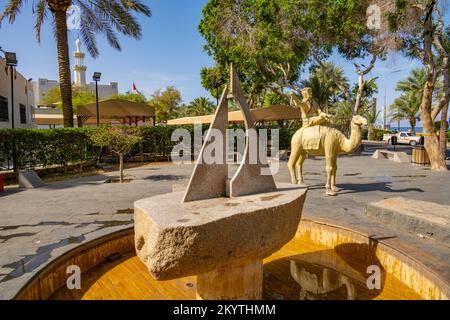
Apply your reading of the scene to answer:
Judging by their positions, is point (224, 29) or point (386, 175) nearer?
point (386, 175)

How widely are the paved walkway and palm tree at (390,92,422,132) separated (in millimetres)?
30196

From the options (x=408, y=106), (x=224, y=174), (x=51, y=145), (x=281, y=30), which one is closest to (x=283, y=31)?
(x=281, y=30)

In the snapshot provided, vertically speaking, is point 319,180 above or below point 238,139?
below

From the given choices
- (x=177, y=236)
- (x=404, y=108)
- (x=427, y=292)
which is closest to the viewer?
(x=177, y=236)

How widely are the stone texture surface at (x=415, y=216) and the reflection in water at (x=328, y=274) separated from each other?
1028 millimetres

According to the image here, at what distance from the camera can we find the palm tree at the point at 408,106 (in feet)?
125

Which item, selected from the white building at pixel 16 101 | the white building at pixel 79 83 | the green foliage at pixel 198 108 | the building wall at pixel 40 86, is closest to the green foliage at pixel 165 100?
the green foliage at pixel 198 108

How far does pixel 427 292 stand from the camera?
369 centimetres

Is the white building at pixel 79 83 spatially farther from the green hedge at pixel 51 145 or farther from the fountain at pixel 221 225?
the fountain at pixel 221 225

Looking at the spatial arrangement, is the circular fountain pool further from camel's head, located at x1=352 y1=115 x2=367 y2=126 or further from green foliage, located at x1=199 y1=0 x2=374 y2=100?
green foliage, located at x1=199 y1=0 x2=374 y2=100

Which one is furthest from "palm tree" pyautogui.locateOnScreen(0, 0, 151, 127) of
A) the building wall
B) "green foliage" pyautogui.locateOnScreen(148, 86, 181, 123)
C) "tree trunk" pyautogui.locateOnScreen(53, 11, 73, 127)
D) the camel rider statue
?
the building wall

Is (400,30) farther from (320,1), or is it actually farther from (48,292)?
(48,292)

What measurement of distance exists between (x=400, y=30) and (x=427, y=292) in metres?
14.0
